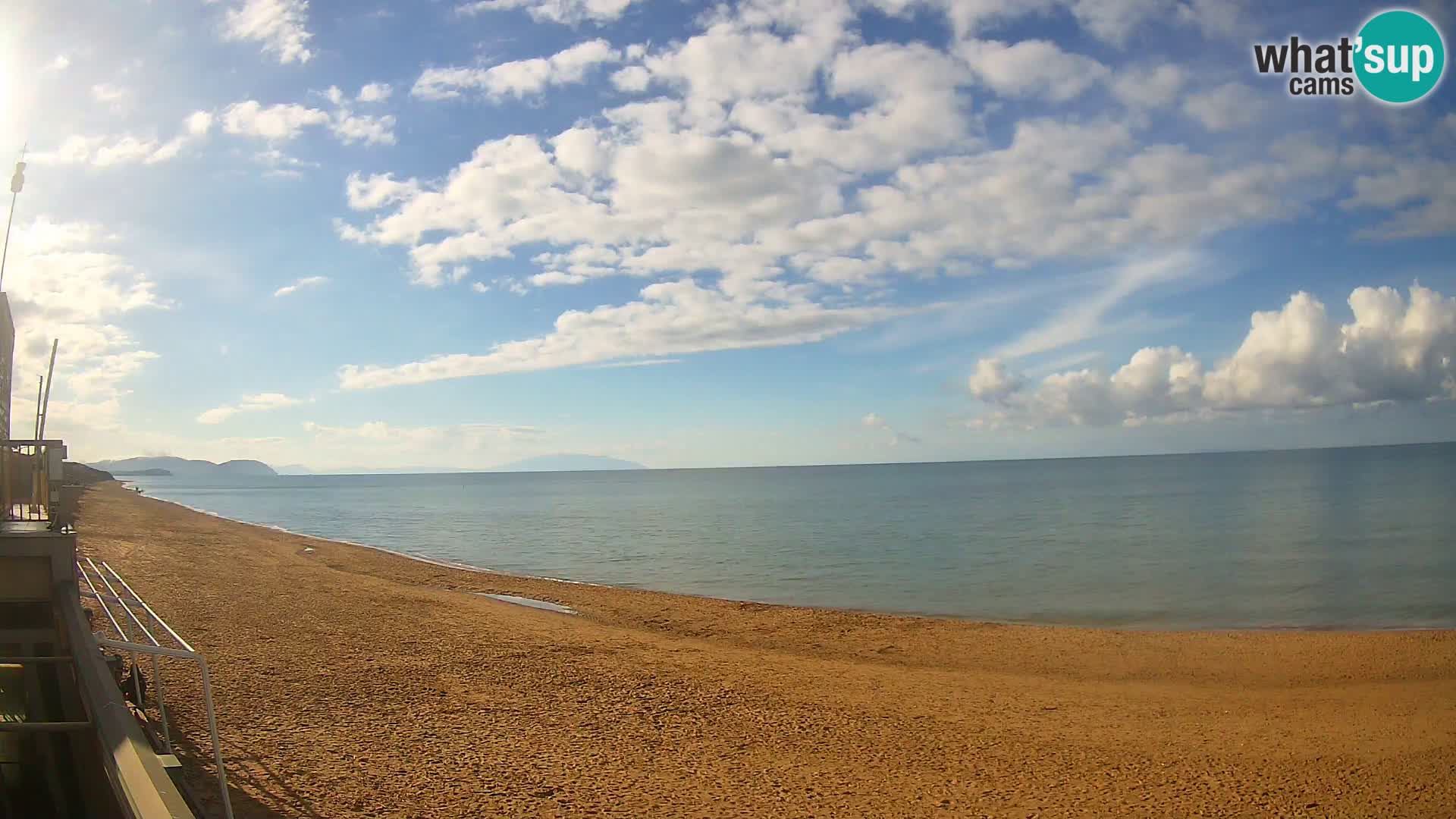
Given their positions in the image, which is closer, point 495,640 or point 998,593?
point 495,640

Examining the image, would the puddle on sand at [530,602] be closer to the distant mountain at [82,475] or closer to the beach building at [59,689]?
the beach building at [59,689]

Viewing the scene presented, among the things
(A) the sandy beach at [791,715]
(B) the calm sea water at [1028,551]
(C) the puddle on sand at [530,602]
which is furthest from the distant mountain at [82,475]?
(A) the sandy beach at [791,715]

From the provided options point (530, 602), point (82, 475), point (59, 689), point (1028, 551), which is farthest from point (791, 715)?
point (82, 475)

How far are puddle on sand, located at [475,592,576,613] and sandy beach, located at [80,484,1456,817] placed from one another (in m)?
1.47

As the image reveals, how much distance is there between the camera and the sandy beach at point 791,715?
7469mm

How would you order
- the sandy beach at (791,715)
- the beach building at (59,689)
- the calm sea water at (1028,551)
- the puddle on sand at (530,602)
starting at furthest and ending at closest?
the calm sea water at (1028,551) < the puddle on sand at (530,602) < the sandy beach at (791,715) < the beach building at (59,689)

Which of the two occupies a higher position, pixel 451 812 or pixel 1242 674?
pixel 451 812

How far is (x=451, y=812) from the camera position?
6746 millimetres

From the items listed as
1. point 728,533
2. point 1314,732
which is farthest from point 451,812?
point 728,533

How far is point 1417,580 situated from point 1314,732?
61.5 feet

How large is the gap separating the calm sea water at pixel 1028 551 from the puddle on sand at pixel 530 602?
17.0 ft

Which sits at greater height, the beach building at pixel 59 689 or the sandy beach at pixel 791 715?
the beach building at pixel 59 689

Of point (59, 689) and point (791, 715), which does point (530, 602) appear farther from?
point (791, 715)

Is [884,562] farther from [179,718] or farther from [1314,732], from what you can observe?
[179,718]
